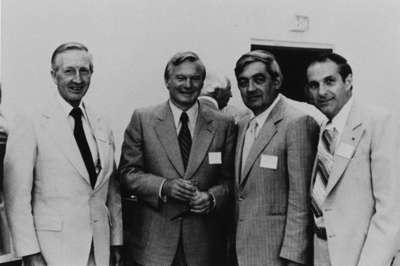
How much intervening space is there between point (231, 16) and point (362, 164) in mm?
2292

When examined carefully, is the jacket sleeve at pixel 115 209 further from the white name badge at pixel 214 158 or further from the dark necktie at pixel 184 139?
the white name badge at pixel 214 158

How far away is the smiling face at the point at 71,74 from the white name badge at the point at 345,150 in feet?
4.28

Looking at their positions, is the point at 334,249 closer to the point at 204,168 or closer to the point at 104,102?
the point at 204,168

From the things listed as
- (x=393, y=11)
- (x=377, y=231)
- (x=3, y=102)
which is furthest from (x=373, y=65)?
(x=3, y=102)

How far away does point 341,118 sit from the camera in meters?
2.40

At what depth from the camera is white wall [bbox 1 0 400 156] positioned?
3.31 m

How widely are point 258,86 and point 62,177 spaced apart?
1090 millimetres

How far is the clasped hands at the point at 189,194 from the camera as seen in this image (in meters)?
2.57

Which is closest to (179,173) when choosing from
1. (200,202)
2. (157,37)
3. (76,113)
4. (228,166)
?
(200,202)

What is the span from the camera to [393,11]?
479 centimetres

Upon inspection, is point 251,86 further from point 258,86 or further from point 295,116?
point 295,116

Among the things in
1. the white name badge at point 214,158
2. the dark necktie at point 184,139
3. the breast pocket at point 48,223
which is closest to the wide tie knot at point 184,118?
the dark necktie at point 184,139

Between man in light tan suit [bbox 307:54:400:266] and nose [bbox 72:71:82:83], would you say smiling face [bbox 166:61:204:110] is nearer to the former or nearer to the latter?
nose [bbox 72:71:82:83]

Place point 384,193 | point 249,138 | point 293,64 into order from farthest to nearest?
point 293,64, point 249,138, point 384,193
